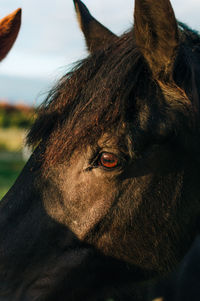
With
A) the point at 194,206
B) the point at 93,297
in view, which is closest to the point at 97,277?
the point at 93,297

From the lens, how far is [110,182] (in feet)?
6.49

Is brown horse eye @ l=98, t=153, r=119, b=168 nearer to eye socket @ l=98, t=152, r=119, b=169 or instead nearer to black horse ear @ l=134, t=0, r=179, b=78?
eye socket @ l=98, t=152, r=119, b=169

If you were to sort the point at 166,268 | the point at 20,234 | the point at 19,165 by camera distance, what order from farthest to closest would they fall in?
the point at 19,165
the point at 166,268
the point at 20,234

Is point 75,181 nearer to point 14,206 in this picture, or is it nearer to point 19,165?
point 14,206

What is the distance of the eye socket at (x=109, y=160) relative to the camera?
6.42 feet

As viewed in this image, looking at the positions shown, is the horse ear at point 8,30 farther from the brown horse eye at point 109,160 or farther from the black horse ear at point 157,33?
the brown horse eye at point 109,160

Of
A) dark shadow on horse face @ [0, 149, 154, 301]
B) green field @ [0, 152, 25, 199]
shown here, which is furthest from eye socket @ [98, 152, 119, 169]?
green field @ [0, 152, 25, 199]

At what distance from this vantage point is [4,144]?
797 inches

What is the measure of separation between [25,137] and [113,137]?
27.2 inches

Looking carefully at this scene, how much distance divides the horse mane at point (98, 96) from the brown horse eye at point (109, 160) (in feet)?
0.38

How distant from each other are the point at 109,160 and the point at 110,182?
132mm

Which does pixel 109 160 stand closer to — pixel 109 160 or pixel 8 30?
pixel 109 160

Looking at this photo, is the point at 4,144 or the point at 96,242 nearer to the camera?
the point at 96,242

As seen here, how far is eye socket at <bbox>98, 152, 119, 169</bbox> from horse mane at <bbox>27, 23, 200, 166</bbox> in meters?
0.11
